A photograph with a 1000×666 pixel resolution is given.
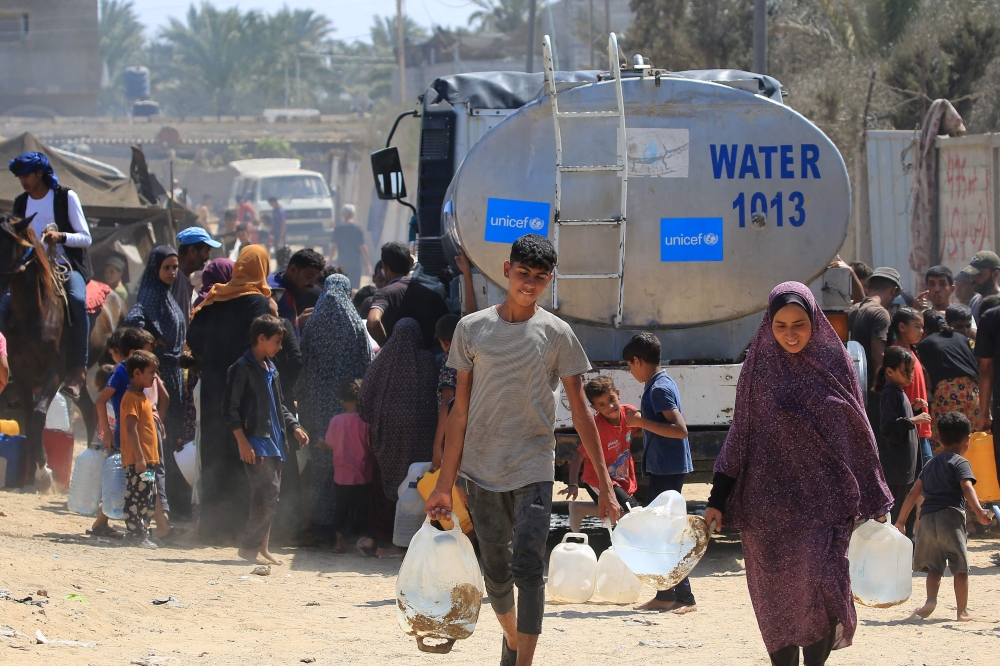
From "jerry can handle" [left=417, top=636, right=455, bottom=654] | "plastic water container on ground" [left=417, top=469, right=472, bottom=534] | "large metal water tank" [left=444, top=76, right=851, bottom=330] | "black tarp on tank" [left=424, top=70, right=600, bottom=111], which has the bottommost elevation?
"jerry can handle" [left=417, top=636, right=455, bottom=654]

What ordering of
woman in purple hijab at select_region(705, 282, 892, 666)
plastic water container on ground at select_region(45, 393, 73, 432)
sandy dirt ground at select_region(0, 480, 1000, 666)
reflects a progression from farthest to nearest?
plastic water container on ground at select_region(45, 393, 73, 432)
sandy dirt ground at select_region(0, 480, 1000, 666)
woman in purple hijab at select_region(705, 282, 892, 666)

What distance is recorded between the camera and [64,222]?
874cm

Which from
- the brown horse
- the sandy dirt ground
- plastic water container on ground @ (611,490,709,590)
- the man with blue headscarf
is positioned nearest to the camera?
plastic water container on ground @ (611,490,709,590)

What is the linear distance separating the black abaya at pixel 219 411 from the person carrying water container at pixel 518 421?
328cm

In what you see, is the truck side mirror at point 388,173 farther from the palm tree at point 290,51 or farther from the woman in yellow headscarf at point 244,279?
the palm tree at point 290,51

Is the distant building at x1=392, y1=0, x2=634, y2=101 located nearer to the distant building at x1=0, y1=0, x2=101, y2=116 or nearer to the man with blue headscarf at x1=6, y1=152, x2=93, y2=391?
the distant building at x1=0, y1=0, x2=101, y2=116

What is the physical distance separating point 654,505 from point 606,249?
2.45 metres

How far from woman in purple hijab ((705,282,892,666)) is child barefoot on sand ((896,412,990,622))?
1847mm

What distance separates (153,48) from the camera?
4053 inches

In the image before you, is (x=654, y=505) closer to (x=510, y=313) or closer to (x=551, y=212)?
(x=510, y=313)

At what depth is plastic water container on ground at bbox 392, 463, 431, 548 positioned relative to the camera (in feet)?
22.6

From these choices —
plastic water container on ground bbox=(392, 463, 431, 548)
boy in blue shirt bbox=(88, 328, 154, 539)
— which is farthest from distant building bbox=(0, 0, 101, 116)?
plastic water container on ground bbox=(392, 463, 431, 548)

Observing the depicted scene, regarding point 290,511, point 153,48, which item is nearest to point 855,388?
point 290,511

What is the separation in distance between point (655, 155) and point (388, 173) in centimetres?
385
